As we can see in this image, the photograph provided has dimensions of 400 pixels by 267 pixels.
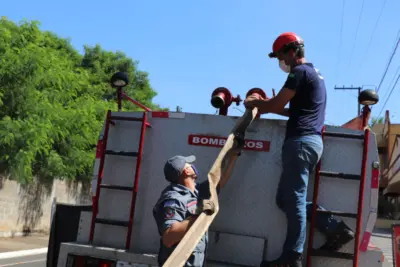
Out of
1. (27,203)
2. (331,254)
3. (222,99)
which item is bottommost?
(27,203)

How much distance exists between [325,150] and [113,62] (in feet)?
100

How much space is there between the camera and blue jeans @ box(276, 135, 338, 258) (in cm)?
373

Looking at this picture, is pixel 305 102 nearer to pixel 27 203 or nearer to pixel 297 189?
pixel 297 189

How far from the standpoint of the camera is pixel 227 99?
4816 mm

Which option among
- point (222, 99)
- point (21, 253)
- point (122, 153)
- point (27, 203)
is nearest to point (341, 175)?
point (222, 99)

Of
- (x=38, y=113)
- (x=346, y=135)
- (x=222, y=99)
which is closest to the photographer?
(x=346, y=135)

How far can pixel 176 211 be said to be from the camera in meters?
3.31

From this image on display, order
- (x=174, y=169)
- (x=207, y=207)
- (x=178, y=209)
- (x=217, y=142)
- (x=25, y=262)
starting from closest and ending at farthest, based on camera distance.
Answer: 1. (x=207, y=207)
2. (x=178, y=209)
3. (x=174, y=169)
4. (x=217, y=142)
5. (x=25, y=262)

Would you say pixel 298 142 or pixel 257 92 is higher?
pixel 257 92

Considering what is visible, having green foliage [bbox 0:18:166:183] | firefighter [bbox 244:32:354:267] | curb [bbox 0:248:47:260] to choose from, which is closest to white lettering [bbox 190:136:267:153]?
firefighter [bbox 244:32:354:267]

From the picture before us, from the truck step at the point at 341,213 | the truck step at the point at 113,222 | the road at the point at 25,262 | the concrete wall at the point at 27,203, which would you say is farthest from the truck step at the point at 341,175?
the concrete wall at the point at 27,203

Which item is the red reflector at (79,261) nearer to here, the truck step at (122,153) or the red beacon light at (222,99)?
the truck step at (122,153)

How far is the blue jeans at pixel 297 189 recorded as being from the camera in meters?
3.73

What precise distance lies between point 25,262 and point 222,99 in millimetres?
8964
